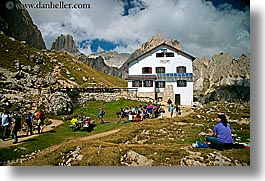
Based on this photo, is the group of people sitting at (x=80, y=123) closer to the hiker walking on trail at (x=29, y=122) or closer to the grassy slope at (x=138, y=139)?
the grassy slope at (x=138, y=139)

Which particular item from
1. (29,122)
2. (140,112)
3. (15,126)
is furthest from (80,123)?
(140,112)

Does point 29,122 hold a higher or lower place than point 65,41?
lower

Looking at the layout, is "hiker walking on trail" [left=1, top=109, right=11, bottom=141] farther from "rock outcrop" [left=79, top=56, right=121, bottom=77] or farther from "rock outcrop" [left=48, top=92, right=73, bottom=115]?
"rock outcrop" [left=79, top=56, right=121, bottom=77]

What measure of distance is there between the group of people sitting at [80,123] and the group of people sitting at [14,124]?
43.7 inches

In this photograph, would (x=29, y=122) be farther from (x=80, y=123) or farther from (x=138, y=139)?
(x=138, y=139)

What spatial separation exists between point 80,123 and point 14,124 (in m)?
2.23

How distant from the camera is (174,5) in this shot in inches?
419

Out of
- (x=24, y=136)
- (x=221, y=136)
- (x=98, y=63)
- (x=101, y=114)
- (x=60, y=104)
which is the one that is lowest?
(x=24, y=136)

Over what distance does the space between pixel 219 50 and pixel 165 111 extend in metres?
3.56

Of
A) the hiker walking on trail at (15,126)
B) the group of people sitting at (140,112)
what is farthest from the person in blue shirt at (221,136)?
the hiker walking on trail at (15,126)

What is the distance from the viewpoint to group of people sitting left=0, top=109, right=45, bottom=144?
982 centimetres

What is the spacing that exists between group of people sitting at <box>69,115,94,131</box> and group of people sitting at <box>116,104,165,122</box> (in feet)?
4.31

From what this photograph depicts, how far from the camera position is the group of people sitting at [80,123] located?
413 inches

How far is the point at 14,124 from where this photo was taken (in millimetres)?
9906
